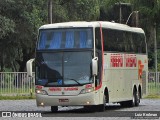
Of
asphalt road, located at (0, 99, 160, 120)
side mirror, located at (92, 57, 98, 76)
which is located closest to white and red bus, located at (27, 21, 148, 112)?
side mirror, located at (92, 57, 98, 76)

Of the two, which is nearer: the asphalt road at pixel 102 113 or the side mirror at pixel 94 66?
the asphalt road at pixel 102 113

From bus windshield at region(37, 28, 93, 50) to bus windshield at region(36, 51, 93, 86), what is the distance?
1.13 feet

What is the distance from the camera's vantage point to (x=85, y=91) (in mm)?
A: 27422

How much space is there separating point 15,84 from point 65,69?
1887 centimetres

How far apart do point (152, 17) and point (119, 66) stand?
13772 millimetres

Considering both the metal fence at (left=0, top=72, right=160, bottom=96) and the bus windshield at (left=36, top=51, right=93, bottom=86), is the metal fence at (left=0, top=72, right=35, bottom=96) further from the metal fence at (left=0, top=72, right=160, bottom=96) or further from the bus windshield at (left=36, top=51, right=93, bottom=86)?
the bus windshield at (left=36, top=51, right=93, bottom=86)

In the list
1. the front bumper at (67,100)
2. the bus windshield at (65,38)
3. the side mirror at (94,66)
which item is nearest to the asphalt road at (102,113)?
the front bumper at (67,100)

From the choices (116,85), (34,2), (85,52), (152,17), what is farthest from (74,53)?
(34,2)

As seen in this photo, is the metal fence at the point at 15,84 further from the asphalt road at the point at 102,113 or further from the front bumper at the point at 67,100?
the front bumper at the point at 67,100

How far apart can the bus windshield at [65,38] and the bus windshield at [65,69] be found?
1.13ft

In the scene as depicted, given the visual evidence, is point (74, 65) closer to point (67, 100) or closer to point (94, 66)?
point (94, 66)

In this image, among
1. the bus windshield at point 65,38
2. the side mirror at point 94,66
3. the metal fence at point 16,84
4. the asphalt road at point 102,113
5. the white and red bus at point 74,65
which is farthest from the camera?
the metal fence at point 16,84

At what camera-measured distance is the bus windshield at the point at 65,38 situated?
27984 millimetres

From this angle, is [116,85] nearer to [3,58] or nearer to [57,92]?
[57,92]
